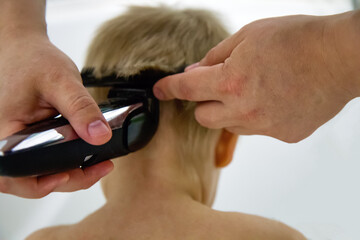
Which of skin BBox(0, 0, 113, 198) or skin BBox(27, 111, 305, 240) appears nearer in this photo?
skin BBox(0, 0, 113, 198)

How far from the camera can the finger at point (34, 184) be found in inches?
21.1

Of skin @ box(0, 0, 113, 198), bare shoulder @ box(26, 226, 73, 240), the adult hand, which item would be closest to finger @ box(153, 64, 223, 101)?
the adult hand

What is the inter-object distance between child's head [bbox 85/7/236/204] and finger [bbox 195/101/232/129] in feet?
0.20

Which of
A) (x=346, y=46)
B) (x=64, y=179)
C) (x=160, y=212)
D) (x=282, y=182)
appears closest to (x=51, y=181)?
(x=64, y=179)

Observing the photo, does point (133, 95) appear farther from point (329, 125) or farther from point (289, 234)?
point (329, 125)

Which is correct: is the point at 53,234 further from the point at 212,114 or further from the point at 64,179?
the point at 212,114

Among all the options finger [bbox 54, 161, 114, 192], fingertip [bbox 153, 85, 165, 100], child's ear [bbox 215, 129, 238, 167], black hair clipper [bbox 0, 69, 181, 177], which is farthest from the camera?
child's ear [bbox 215, 129, 238, 167]

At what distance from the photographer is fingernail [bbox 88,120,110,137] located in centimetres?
48

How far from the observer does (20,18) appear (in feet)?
2.20

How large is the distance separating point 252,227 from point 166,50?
0.38 meters

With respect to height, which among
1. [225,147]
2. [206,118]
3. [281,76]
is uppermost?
[281,76]

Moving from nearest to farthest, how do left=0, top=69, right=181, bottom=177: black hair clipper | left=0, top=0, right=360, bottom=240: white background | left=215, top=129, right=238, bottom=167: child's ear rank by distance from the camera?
left=0, top=69, right=181, bottom=177: black hair clipper → left=215, top=129, right=238, bottom=167: child's ear → left=0, top=0, right=360, bottom=240: white background

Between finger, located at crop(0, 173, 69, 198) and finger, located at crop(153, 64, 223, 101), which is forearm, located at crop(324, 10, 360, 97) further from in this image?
finger, located at crop(0, 173, 69, 198)

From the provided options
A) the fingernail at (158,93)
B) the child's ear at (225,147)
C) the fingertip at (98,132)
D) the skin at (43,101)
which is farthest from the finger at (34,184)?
the child's ear at (225,147)
